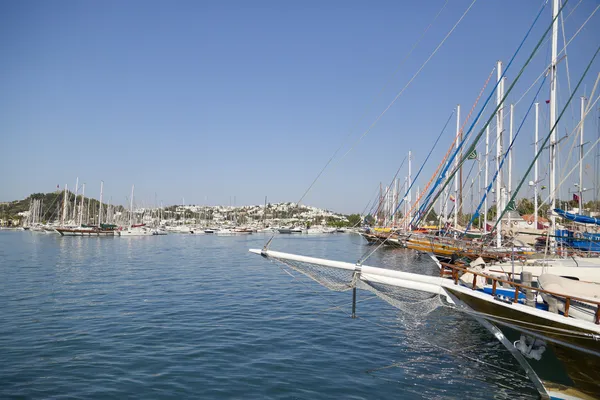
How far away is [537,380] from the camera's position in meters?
10.1

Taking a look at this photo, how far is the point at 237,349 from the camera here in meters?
12.9

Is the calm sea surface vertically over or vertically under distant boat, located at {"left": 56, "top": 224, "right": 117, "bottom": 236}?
under

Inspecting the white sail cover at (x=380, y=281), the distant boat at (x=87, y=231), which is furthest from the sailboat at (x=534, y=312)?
the distant boat at (x=87, y=231)

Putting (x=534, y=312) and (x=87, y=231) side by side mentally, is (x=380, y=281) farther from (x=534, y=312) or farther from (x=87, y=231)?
(x=87, y=231)

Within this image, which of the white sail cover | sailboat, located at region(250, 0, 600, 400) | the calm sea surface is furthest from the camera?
the white sail cover

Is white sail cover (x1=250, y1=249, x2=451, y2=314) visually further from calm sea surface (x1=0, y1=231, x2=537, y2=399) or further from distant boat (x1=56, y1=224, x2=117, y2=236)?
distant boat (x1=56, y1=224, x2=117, y2=236)

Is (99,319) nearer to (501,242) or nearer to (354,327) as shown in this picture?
(354,327)

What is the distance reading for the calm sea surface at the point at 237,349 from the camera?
33.0ft

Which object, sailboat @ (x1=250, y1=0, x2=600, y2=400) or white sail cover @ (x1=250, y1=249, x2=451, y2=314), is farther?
white sail cover @ (x1=250, y1=249, x2=451, y2=314)

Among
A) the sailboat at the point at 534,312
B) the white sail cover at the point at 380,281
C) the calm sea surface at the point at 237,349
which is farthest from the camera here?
the white sail cover at the point at 380,281

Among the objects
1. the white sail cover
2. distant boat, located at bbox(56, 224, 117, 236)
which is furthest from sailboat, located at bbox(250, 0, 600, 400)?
distant boat, located at bbox(56, 224, 117, 236)

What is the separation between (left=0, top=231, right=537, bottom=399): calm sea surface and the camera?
10.1 meters

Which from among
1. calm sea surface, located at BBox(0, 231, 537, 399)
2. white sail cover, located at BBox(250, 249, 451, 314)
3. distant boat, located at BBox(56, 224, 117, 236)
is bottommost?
calm sea surface, located at BBox(0, 231, 537, 399)

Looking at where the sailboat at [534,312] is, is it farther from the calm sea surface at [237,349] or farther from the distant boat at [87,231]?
the distant boat at [87,231]
